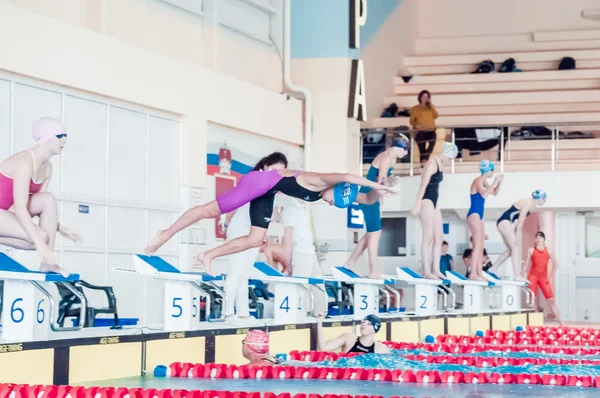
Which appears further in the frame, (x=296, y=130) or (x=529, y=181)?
(x=529, y=181)

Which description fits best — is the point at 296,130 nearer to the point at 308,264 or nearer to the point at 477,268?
the point at 477,268

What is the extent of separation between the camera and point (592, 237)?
18078 millimetres

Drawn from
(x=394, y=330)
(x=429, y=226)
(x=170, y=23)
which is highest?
(x=170, y=23)

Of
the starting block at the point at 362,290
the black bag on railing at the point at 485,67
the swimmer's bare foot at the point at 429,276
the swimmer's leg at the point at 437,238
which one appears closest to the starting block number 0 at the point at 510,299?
the swimmer's leg at the point at 437,238

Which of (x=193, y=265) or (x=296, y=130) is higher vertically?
(x=296, y=130)

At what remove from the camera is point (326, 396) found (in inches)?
218

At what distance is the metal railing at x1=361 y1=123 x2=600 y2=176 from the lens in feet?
54.5

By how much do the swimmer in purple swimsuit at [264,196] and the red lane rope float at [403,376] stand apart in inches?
34.4

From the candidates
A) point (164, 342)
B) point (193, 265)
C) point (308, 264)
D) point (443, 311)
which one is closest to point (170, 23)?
point (193, 265)

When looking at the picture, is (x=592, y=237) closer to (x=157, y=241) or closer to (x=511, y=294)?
(x=511, y=294)

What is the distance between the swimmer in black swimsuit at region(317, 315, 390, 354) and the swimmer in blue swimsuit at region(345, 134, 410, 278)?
1.74 meters

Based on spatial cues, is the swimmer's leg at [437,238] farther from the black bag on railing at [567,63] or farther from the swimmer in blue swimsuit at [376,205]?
the black bag on railing at [567,63]

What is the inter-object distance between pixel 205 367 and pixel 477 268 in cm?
747

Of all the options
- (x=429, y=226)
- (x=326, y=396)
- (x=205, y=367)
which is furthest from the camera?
(x=429, y=226)
